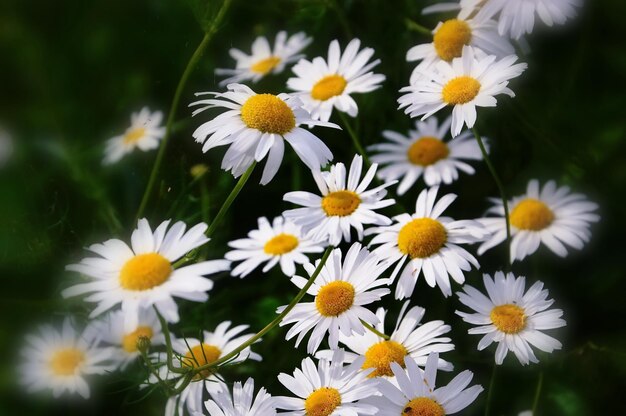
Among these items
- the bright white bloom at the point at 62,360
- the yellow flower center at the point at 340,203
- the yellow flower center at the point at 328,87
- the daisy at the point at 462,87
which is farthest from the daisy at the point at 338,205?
the bright white bloom at the point at 62,360

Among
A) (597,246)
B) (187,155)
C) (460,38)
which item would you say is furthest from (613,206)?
(187,155)

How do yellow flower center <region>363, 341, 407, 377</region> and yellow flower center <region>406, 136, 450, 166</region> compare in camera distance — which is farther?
yellow flower center <region>406, 136, 450, 166</region>

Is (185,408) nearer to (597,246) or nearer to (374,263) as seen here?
(374,263)

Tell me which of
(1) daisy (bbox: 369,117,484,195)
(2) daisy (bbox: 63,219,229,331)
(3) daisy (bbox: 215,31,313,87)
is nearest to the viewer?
(2) daisy (bbox: 63,219,229,331)

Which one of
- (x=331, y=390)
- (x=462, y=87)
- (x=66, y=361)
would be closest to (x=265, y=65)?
(x=462, y=87)

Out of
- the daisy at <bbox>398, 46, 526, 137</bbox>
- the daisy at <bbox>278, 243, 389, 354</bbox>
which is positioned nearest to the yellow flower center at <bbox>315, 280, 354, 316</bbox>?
the daisy at <bbox>278, 243, 389, 354</bbox>

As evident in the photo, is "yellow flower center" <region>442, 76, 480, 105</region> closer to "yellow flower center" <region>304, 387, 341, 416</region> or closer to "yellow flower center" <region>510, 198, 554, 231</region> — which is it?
"yellow flower center" <region>510, 198, 554, 231</region>

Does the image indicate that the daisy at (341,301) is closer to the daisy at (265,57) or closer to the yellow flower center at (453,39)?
the yellow flower center at (453,39)
